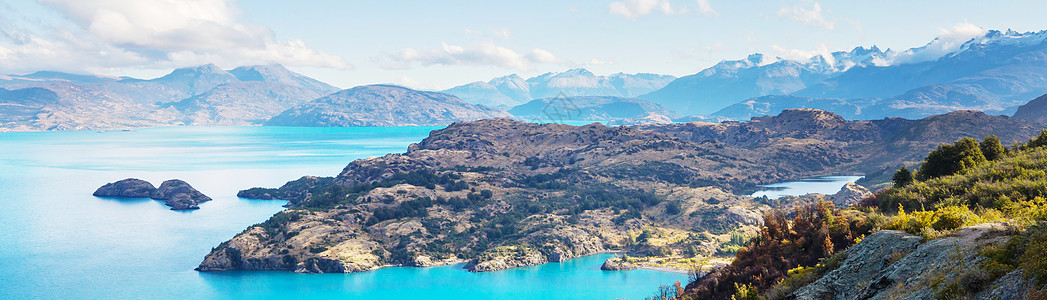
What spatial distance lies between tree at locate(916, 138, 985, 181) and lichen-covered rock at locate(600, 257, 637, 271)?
9872 cm

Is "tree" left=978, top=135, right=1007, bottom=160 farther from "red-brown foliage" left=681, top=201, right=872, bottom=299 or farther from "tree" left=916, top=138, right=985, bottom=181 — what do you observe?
"red-brown foliage" left=681, top=201, right=872, bottom=299

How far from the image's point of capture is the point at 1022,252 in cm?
1798

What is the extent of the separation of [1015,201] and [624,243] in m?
151

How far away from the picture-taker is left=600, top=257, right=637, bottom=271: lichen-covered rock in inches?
6137

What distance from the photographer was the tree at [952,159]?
5486 centimetres

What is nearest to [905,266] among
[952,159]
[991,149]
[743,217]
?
[952,159]

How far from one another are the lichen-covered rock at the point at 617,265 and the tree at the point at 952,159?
324ft

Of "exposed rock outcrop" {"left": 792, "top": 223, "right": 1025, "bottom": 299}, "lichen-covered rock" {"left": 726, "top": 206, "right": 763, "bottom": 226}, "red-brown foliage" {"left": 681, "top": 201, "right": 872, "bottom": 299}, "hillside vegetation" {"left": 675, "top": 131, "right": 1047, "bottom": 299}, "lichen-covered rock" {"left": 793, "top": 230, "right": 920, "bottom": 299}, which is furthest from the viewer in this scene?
"lichen-covered rock" {"left": 726, "top": 206, "right": 763, "bottom": 226}

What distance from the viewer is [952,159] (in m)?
57.0

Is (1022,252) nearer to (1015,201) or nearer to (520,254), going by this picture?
(1015,201)

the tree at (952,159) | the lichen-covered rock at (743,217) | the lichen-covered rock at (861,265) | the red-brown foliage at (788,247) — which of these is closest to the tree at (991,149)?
the tree at (952,159)

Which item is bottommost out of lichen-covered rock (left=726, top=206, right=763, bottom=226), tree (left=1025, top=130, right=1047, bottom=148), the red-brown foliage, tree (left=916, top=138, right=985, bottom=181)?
lichen-covered rock (left=726, top=206, right=763, bottom=226)

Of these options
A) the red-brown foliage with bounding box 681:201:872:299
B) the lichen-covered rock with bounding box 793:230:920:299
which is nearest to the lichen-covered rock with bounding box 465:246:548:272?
the red-brown foliage with bounding box 681:201:872:299

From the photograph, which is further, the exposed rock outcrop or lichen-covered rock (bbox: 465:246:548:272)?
lichen-covered rock (bbox: 465:246:548:272)
